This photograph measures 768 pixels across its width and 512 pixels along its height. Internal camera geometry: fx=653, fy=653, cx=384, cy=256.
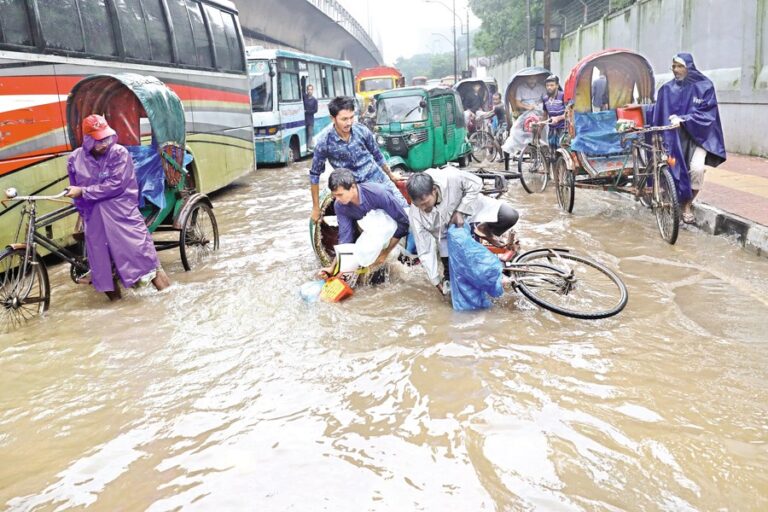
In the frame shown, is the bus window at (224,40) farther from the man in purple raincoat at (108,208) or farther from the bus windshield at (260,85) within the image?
the man in purple raincoat at (108,208)

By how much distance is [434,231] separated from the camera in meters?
4.66

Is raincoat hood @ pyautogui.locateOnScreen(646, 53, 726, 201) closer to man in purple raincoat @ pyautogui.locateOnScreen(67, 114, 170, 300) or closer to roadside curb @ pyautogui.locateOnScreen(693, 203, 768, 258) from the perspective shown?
roadside curb @ pyautogui.locateOnScreen(693, 203, 768, 258)

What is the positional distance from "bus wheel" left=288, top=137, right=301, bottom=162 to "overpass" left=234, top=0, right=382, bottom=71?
10.6m

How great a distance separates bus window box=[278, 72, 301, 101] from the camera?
15.4m

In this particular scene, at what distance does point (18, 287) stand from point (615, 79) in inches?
294

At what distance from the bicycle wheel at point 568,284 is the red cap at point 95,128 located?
3.30m

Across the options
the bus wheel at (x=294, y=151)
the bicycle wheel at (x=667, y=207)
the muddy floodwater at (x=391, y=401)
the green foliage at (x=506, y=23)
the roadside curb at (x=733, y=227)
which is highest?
the green foliage at (x=506, y=23)

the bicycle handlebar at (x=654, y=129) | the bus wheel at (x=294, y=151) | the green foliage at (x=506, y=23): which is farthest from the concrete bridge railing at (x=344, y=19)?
the bicycle handlebar at (x=654, y=129)

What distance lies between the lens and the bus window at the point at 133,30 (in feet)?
25.0

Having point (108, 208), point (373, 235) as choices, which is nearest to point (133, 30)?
point (108, 208)

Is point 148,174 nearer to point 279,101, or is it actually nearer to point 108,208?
point 108,208

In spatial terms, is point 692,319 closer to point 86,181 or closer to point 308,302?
point 308,302

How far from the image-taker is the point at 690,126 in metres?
6.68

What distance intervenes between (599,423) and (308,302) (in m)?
2.63
